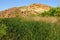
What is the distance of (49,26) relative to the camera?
13.6m

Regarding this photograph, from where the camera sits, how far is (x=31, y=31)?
536 inches

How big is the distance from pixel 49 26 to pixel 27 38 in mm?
1514

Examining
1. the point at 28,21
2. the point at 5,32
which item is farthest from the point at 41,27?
the point at 5,32

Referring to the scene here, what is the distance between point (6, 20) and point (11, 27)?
3.67 ft

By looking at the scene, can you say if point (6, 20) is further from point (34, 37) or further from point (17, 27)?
point (34, 37)

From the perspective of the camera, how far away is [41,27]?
13656 millimetres

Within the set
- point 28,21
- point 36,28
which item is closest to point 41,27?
point 36,28

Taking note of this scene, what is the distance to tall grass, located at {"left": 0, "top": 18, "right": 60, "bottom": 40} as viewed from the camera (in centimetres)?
1329

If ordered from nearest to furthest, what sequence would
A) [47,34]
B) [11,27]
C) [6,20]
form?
[47,34] < [11,27] < [6,20]

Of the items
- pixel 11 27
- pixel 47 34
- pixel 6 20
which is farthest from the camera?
pixel 6 20

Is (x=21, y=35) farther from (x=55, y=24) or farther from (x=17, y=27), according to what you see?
(x=55, y=24)

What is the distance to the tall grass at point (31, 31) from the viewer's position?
43.6 ft

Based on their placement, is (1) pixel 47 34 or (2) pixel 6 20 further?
(2) pixel 6 20

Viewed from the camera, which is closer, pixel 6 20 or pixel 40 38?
pixel 40 38
